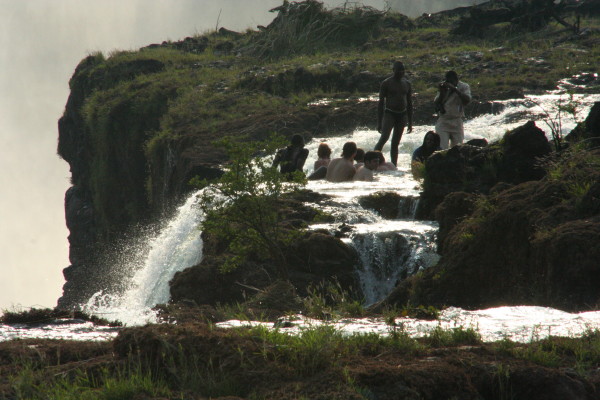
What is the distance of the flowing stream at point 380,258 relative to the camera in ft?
18.2

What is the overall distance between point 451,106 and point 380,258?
4982mm

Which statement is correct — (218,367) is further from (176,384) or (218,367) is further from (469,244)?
Answer: (469,244)

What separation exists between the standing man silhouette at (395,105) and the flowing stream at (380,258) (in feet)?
2.49

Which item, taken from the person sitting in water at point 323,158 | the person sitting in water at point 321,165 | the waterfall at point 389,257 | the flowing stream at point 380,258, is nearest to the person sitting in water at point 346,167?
the flowing stream at point 380,258

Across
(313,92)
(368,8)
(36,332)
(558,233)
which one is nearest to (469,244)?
(558,233)

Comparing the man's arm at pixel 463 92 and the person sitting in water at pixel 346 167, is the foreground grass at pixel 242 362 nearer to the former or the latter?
the man's arm at pixel 463 92

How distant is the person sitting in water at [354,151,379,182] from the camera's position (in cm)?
1455

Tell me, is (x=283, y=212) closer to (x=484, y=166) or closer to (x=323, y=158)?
(x=484, y=166)

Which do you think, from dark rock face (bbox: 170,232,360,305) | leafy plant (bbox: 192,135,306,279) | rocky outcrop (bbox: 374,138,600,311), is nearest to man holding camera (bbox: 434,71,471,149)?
dark rock face (bbox: 170,232,360,305)

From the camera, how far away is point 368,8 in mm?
40312

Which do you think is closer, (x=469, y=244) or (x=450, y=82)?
(x=469, y=244)

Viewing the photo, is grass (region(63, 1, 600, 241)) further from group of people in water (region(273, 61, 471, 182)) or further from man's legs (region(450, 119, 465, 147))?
man's legs (region(450, 119, 465, 147))

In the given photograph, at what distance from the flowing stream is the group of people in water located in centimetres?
36

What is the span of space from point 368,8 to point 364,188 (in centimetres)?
2832
